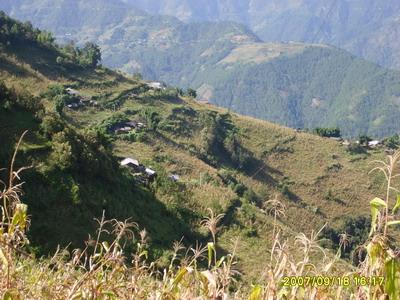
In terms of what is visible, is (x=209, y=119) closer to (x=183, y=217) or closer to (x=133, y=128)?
(x=133, y=128)

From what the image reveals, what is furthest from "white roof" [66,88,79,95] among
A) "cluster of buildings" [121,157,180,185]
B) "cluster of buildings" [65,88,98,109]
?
"cluster of buildings" [121,157,180,185]

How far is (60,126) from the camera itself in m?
24.0

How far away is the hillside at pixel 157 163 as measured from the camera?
20.1m

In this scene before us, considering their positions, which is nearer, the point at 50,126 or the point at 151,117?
the point at 50,126

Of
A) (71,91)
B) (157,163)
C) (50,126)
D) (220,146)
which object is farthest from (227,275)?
(220,146)

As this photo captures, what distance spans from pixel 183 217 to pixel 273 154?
1604 inches

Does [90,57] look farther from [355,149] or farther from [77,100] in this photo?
[355,149]

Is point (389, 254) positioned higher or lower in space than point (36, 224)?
higher

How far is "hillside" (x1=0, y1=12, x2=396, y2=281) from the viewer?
20.1 m

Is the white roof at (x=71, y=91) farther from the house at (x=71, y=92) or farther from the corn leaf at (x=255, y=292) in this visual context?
the corn leaf at (x=255, y=292)

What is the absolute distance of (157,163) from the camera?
45.7 metres

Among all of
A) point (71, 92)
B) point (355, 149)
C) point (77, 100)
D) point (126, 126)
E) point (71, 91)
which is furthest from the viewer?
point (355, 149)

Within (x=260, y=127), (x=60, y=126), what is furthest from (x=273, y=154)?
(x=60, y=126)

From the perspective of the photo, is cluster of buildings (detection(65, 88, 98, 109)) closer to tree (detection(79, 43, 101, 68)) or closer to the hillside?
the hillside
